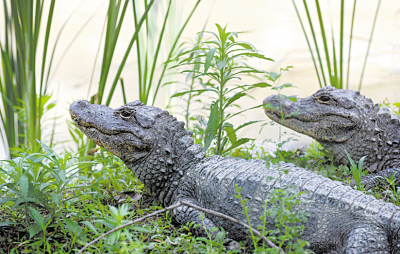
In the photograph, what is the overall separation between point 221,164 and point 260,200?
0.49 m

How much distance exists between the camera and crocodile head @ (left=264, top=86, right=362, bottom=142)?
10.8 ft

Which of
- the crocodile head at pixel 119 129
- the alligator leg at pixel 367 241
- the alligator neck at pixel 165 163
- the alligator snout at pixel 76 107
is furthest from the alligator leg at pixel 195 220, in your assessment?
the alligator snout at pixel 76 107

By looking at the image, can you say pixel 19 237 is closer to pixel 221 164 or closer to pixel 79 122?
pixel 79 122

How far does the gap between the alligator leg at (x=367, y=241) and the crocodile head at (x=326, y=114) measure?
5.13ft

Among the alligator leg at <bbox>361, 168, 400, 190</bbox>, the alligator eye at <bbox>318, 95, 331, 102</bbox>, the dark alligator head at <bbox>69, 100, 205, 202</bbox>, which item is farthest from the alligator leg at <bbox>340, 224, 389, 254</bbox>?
the alligator eye at <bbox>318, 95, 331, 102</bbox>

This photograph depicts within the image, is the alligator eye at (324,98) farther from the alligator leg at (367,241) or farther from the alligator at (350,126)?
the alligator leg at (367,241)

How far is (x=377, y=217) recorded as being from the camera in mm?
1856

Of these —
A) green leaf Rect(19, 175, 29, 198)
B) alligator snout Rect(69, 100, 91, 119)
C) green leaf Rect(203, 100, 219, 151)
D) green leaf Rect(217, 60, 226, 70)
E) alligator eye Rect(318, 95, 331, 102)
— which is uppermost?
green leaf Rect(217, 60, 226, 70)

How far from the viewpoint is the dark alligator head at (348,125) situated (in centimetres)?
327

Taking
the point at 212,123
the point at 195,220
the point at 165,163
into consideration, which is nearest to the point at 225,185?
the point at 195,220

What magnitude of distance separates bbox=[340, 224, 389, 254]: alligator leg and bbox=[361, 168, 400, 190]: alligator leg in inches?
43.3

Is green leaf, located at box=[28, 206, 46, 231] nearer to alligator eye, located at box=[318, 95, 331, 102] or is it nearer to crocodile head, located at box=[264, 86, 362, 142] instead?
crocodile head, located at box=[264, 86, 362, 142]

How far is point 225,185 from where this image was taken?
229cm

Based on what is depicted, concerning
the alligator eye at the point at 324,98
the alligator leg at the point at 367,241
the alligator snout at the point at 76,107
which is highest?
the alligator snout at the point at 76,107
